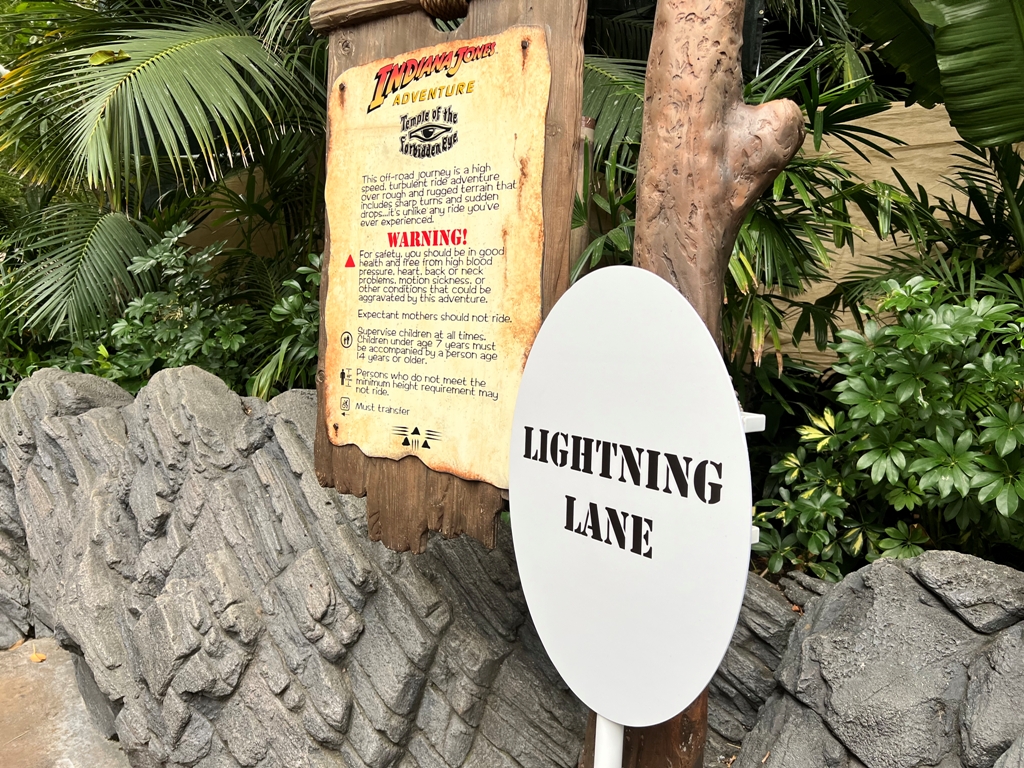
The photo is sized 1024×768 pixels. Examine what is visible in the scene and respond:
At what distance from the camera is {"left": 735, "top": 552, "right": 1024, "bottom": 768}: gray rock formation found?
6.62 feet

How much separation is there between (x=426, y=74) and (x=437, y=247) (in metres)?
0.49

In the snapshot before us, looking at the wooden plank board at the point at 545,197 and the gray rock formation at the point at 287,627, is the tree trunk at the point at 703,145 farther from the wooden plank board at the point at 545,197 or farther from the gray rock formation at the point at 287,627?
the gray rock formation at the point at 287,627

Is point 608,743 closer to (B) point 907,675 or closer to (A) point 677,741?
(A) point 677,741

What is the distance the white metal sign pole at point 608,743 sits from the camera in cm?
155

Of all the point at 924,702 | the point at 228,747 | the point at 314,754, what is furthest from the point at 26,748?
the point at 924,702

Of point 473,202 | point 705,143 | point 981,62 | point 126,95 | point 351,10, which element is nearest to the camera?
point 705,143

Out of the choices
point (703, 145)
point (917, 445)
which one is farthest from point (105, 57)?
point (917, 445)

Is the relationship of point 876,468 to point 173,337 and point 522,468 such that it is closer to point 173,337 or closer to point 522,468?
point 522,468

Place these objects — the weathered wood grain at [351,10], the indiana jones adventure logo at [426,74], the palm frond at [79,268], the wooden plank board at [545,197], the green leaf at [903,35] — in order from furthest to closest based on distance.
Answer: the palm frond at [79,268], the green leaf at [903,35], the weathered wood grain at [351,10], the indiana jones adventure logo at [426,74], the wooden plank board at [545,197]

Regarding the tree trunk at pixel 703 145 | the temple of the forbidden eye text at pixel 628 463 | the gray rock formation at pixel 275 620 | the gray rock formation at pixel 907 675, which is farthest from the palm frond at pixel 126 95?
the gray rock formation at pixel 907 675

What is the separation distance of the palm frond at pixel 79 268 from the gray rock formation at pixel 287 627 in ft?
3.67

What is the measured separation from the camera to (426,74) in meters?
2.25

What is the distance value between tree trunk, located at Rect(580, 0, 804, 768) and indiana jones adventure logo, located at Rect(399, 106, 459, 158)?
0.61 m

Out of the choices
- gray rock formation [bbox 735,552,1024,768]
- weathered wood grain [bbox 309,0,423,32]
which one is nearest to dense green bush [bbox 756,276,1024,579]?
gray rock formation [bbox 735,552,1024,768]
